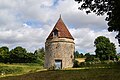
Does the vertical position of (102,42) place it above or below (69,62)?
above

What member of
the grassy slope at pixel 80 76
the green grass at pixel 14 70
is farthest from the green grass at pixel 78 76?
the green grass at pixel 14 70

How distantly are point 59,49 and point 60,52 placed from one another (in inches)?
22.6

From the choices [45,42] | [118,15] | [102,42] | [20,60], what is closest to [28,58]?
[20,60]

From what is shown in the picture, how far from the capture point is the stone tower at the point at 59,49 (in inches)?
1825

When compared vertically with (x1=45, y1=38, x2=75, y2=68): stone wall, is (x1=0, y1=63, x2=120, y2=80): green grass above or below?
below

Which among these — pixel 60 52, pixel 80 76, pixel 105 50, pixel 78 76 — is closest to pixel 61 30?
pixel 60 52

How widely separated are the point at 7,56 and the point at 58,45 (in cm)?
6311

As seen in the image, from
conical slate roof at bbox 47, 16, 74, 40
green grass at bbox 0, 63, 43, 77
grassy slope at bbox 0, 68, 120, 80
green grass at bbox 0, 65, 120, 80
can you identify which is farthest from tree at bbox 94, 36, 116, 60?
grassy slope at bbox 0, 68, 120, 80

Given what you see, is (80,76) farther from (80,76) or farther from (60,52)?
(60,52)

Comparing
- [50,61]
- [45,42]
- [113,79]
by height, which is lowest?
[113,79]

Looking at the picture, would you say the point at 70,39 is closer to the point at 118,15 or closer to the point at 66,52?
the point at 66,52

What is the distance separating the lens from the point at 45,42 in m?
49.1

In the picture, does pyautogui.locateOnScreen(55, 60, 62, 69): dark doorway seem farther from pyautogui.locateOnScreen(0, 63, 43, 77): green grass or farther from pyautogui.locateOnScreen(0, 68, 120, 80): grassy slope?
pyautogui.locateOnScreen(0, 68, 120, 80): grassy slope

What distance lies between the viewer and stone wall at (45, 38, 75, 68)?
46.3 m
